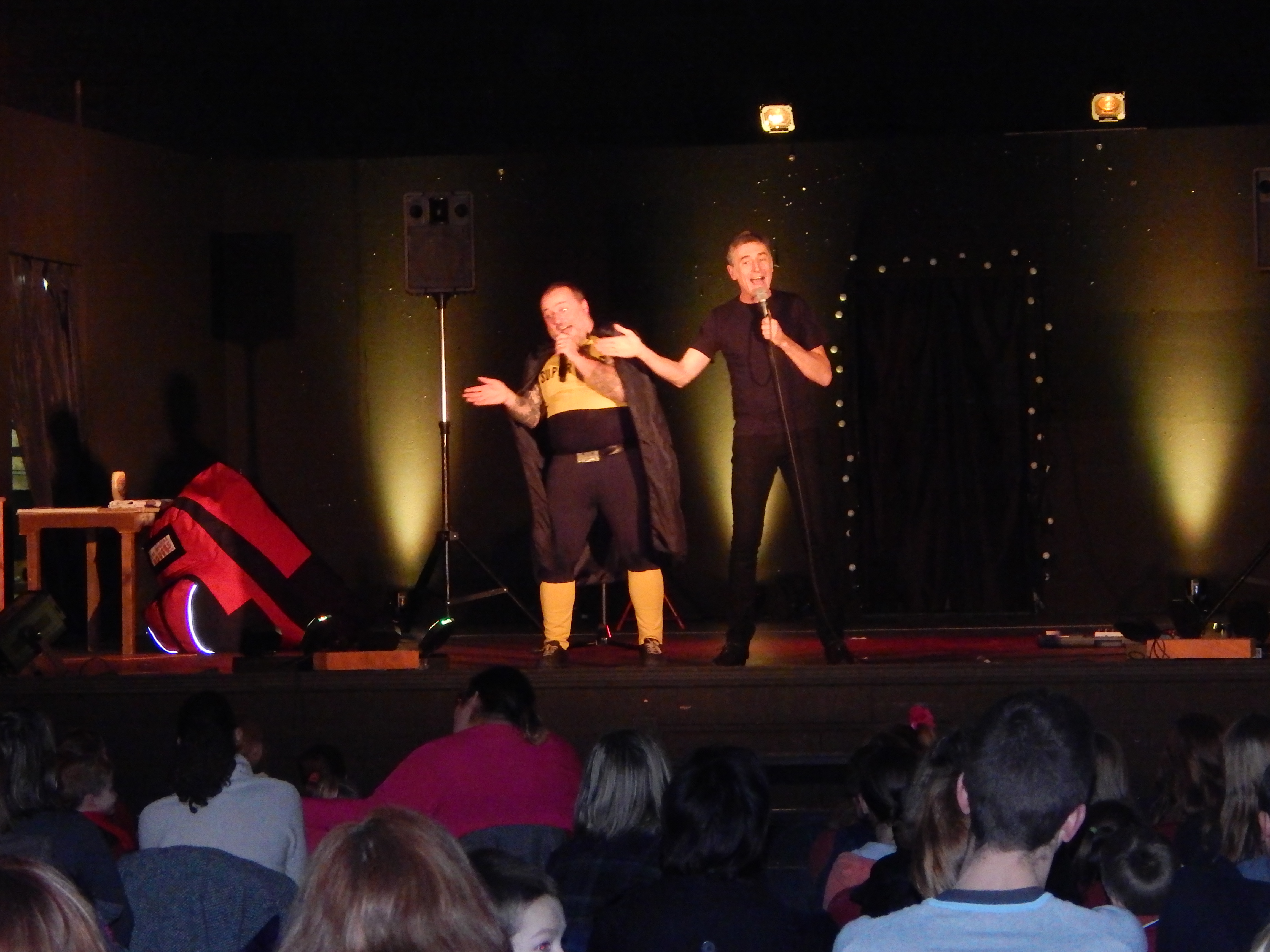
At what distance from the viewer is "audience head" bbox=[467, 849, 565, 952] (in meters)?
1.81

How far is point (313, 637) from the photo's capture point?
5723 millimetres

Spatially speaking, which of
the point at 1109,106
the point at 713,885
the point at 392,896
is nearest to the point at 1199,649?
the point at 1109,106

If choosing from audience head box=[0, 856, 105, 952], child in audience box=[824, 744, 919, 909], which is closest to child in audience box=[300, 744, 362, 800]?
child in audience box=[824, 744, 919, 909]

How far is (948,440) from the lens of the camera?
771cm

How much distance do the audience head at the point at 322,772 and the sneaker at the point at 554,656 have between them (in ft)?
4.55

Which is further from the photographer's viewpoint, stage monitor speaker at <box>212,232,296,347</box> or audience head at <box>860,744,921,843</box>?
stage monitor speaker at <box>212,232,296,347</box>

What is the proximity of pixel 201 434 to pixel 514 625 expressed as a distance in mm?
1911

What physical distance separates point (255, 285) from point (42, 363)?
144 centimetres

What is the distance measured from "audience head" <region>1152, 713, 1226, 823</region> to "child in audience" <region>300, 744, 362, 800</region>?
6.53 feet

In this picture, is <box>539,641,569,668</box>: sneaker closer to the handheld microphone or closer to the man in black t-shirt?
the man in black t-shirt

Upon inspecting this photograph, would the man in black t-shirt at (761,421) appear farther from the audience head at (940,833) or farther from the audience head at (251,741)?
the audience head at (940,833)

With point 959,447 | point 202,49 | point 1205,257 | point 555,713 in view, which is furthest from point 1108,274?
point 202,49

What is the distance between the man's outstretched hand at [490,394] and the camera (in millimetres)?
5566

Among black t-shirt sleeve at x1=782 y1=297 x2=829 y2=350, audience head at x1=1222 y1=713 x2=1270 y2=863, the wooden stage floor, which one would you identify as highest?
black t-shirt sleeve at x1=782 y1=297 x2=829 y2=350
